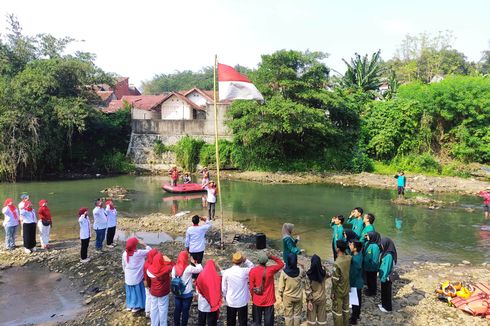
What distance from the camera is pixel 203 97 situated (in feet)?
145

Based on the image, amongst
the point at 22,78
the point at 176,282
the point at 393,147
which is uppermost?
the point at 22,78

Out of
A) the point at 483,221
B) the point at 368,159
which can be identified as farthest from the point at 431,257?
the point at 368,159

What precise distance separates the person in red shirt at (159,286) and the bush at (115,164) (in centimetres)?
2575

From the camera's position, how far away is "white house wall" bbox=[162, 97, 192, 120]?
40.2m

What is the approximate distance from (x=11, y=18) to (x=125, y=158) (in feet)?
44.7

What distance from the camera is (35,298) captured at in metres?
8.56

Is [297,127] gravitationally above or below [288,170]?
above

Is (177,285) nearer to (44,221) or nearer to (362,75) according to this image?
(44,221)

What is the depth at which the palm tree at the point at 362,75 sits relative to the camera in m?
32.9

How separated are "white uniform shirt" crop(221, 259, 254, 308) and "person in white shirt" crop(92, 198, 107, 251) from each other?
234 inches

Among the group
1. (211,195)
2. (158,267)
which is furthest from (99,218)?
(158,267)

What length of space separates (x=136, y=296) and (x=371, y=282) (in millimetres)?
4636

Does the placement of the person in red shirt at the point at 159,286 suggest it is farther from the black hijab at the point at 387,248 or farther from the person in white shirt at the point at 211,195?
the person in white shirt at the point at 211,195

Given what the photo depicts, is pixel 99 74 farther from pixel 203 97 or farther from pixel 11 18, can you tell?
pixel 203 97
